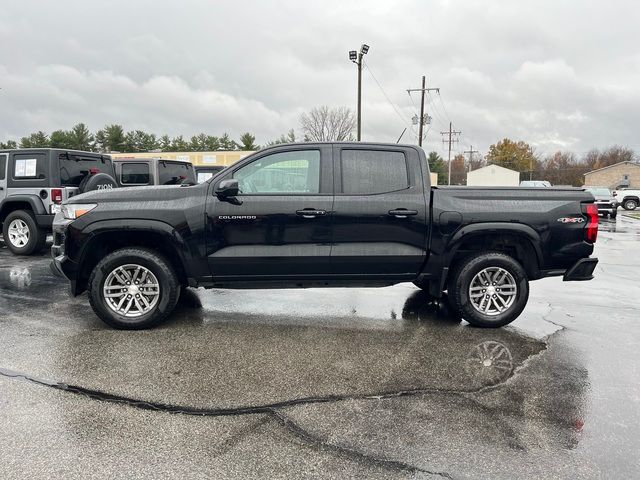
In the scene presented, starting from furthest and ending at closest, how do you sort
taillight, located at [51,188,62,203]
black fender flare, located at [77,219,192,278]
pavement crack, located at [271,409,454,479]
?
taillight, located at [51,188,62,203] → black fender flare, located at [77,219,192,278] → pavement crack, located at [271,409,454,479]

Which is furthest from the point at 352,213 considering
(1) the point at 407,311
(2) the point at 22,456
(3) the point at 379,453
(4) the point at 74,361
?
(2) the point at 22,456

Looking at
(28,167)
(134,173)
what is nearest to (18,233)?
(28,167)

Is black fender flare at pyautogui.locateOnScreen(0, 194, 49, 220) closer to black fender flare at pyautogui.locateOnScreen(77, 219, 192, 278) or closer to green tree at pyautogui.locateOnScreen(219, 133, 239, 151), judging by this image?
black fender flare at pyautogui.locateOnScreen(77, 219, 192, 278)

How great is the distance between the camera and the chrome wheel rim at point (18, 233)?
9258 millimetres

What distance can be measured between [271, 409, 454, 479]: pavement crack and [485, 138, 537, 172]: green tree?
341ft

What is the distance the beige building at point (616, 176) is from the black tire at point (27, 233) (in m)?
74.3

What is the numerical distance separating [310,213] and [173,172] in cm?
850

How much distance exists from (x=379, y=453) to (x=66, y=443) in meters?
1.84

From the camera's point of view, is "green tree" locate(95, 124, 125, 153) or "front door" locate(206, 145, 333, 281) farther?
"green tree" locate(95, 124, 125, 153)

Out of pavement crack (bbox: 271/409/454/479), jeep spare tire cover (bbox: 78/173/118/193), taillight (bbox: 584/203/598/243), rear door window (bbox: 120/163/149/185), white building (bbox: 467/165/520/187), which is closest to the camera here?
pavement crack (bbox: 271/409/454/479)

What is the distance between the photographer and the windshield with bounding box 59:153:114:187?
9.00 meters

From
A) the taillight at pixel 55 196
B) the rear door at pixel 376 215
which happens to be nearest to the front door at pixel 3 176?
the taillight at pixel 55 196

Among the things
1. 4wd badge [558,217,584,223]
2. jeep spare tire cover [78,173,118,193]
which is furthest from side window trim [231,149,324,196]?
jeep spare tire cover [78,173,118,193]

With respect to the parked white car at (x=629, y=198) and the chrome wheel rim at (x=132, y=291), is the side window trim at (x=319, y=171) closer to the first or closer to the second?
the chrome wheel rim at (x=132, y=291)
